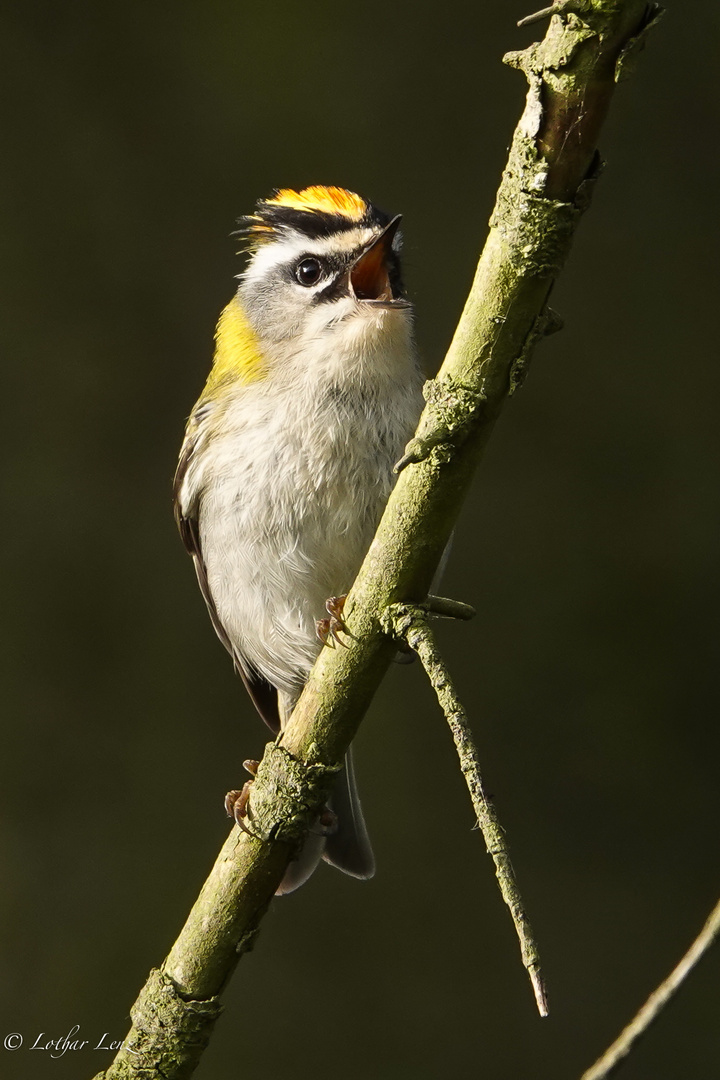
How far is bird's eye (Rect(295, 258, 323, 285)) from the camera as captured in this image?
173 cm

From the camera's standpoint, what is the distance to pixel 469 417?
0.99m

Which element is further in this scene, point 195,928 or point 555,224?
point 195,928

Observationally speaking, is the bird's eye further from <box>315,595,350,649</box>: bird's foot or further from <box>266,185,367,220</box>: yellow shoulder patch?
<box>315,595,350,649</box>: bird's foot

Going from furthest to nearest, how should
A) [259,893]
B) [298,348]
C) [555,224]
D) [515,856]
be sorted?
[515,856] < [298,348] < [259,893] < [555,224]

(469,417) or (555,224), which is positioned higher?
(555,224)

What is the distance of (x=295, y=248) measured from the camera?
178cm

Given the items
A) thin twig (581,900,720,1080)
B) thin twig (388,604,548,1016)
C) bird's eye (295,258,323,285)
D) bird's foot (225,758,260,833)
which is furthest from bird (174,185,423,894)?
thin twig (581,900,720,1080)

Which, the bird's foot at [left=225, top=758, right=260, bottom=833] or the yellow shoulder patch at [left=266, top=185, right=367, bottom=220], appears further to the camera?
the yellow shoulder patch at [left=266, top=185, right=367, bottom=220]

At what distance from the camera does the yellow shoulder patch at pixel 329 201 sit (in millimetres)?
1729

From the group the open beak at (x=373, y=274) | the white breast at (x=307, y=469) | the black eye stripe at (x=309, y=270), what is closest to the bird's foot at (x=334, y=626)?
the white breast at (x=307, y=469)

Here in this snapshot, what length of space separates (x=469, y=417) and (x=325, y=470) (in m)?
0.59

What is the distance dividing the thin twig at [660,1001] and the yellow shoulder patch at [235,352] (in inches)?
43.5

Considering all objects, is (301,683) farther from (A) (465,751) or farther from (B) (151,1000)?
(A) (465,751)

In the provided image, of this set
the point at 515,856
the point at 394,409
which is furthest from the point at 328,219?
the point at 515,856
